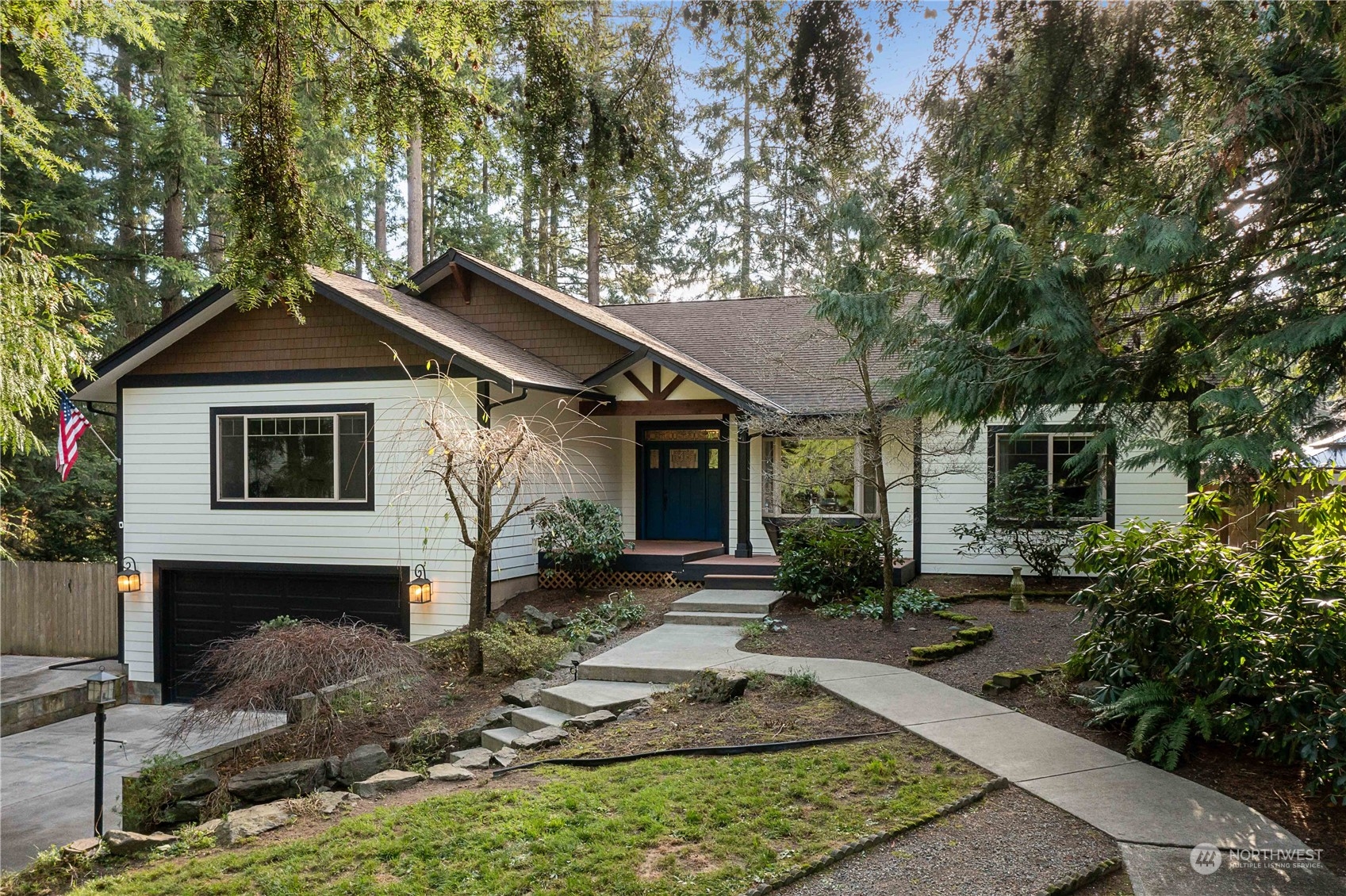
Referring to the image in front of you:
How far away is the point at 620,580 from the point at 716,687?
5.43m

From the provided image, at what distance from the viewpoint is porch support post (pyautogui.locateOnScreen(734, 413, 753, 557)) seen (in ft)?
42.3

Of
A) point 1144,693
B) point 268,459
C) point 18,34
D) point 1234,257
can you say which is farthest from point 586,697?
point 268,459

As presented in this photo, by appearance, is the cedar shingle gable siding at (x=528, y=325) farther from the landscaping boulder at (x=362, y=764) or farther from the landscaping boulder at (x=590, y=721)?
the landscaping boulder at (x=362, y=764)

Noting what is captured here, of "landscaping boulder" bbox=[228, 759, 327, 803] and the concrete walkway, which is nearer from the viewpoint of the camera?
the concrete walkway

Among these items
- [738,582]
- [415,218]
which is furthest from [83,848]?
[415,218]

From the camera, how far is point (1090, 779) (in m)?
4.85

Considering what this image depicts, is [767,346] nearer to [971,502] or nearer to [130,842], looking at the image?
[971,502]

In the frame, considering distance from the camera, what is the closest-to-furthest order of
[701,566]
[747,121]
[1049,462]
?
[747,121] → [701,566] → [1049,462]

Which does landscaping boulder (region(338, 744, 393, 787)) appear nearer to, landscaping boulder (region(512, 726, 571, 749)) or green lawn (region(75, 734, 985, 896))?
landscaping boulder (region(512, 726, 571, 749))

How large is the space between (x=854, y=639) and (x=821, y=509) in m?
4.47

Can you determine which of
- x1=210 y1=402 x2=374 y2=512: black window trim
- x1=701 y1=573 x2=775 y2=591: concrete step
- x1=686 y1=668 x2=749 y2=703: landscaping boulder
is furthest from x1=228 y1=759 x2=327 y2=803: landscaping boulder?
x1=701 y1=573 x2=775 y2=591: concrete step

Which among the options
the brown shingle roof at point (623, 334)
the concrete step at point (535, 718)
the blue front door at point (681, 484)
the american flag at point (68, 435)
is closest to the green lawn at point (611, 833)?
the concrete step at point (535, 718)

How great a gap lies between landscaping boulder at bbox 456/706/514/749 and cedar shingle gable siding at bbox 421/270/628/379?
22.3 ft

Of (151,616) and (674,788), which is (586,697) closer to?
(674,788)
